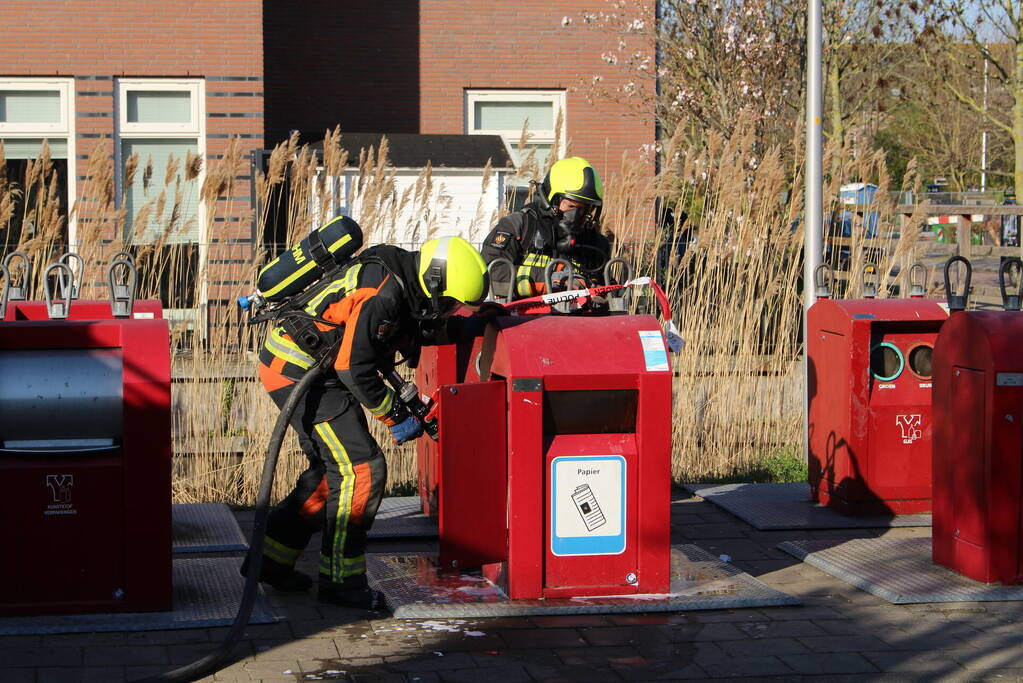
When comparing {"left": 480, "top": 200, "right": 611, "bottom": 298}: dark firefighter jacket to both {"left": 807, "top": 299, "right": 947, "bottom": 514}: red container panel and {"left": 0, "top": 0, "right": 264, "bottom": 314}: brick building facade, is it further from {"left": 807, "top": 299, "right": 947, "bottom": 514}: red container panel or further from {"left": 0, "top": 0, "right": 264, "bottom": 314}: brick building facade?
{"left": 0, "top": 0, "right": 264, "bottom": 314}: brick building facade

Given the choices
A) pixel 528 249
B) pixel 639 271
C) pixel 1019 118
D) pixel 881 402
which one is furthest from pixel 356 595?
pixel 1019 118

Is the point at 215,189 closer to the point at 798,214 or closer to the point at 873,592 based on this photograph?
the point at 798,214

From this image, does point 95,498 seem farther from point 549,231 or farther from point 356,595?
point 549,231

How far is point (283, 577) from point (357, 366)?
119 centimetres

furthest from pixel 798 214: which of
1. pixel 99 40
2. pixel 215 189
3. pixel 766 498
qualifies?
pixel 99 40

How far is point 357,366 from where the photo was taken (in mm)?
5852

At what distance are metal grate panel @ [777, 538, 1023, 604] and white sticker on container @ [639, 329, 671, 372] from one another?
1.53 m

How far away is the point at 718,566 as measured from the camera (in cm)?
682

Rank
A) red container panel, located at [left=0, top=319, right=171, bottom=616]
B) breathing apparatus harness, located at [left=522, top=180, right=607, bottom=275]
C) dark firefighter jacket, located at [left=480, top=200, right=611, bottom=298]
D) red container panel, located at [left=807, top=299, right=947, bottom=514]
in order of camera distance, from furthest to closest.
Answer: red container panel, located at [left=807, top=299, right=947, bottom=514] < breathing apparatus harness, located at [left=522, top=180, right=607, bottom=275] < dark firefighter jacket, located at [left=480, top=200, right=611, bottom=298] < red container panel, located at [left=0, top=319, right=171, bottom=616]

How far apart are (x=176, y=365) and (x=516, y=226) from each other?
308 centimetres

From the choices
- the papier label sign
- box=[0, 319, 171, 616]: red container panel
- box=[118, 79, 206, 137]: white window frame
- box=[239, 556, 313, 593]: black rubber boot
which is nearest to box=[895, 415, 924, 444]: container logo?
the papier label sign

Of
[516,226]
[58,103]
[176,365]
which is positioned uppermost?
[58,103]

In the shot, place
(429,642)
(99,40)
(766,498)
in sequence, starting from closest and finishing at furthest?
1. (429,642)
2. (766,498)
3. (99,40)

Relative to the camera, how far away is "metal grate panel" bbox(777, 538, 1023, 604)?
6.26m
